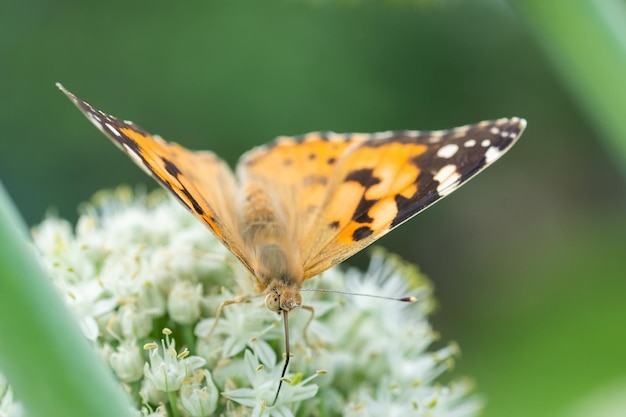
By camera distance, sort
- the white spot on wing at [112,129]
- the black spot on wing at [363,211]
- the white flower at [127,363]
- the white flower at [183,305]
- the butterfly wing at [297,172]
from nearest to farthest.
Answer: the white spot on wing at [112,129] → the white flower at [127,363] → the white flower at [183,305] → the black spot on wing at [363,211] → the butterfly wing at [297,172]

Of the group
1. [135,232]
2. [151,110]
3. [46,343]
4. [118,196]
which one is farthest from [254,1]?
[46,343]

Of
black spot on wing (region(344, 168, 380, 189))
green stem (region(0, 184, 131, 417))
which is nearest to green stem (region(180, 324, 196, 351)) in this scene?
black spot on wing (region(344, 168, 380, 189))

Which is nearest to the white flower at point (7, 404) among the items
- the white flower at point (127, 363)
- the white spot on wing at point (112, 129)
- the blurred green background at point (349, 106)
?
the white flower at point (127, 363)

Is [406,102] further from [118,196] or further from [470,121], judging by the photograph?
[118,196]

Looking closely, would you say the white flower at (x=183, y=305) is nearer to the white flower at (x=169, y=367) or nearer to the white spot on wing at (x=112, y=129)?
the white flower at (x=169, y=367)

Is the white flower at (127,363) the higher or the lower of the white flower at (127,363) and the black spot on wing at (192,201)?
the lower

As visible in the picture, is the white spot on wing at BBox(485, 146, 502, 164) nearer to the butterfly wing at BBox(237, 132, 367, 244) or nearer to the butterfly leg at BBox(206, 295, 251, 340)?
the butterfly wing at BBox(237, 132, 367, 244)

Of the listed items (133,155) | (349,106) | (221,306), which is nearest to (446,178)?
(221,306)
